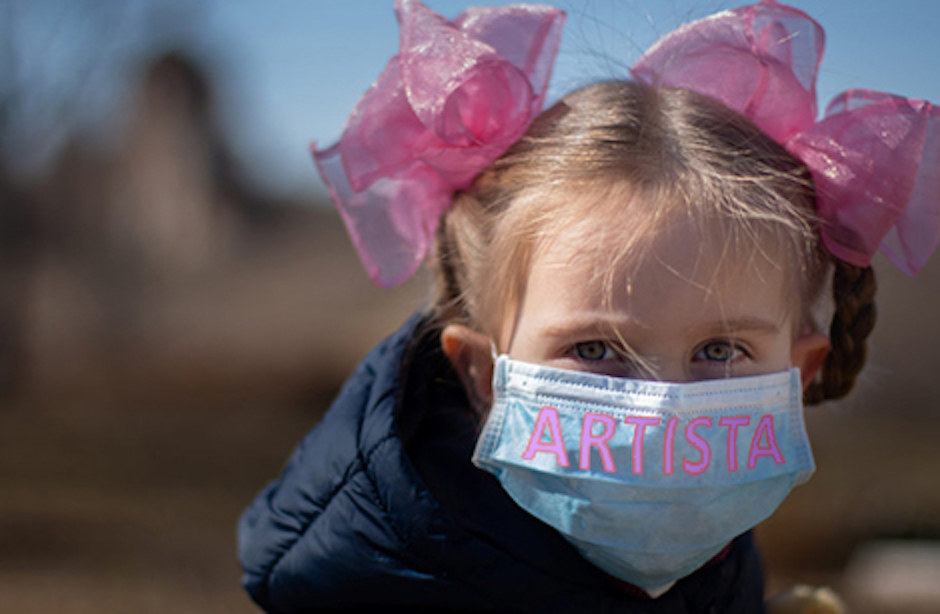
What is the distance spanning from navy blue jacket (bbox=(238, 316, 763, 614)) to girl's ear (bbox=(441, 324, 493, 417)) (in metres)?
0.04

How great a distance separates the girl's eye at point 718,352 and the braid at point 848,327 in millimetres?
441

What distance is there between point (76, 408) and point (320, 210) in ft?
15.1

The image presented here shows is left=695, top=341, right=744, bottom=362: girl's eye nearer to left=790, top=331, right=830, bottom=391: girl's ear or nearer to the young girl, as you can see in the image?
the young girl

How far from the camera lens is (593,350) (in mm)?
1632

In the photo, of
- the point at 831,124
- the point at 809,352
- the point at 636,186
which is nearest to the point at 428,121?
the point at 636,186

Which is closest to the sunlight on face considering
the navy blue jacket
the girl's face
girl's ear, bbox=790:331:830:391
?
the girl's face

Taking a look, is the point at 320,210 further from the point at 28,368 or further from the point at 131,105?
the point at 28,368

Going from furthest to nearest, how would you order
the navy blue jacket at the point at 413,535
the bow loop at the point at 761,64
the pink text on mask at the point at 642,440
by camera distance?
the bow loop at the point at 761,64 < the navy blue jacket at the point at 413,535 < the pink text on mask at the point at 642,440

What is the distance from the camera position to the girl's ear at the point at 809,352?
1.87 meters

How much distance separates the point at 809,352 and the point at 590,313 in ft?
1.87

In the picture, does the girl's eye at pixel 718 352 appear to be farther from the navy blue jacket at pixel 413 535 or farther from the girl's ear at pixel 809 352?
the navy blue jacket at pixel 413 535

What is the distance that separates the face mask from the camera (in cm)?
155

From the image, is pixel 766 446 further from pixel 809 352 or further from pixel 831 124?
pixel 831 124

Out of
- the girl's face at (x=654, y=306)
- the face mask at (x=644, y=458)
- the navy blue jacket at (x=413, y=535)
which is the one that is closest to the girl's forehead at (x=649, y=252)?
the girl's face at (x=654, y=306)
